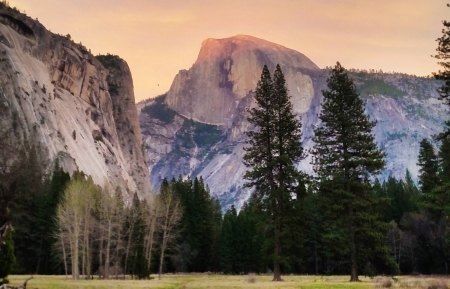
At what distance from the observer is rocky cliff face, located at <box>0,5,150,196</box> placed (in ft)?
351

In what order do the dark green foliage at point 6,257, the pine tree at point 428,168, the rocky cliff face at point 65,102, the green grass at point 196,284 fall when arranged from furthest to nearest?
the rocky cliff face at point 65,102
the pine tree at point 428,168
the green grass at point 196,284
the dark green foliage at point 6,257

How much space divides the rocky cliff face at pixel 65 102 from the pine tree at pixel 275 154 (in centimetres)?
7179

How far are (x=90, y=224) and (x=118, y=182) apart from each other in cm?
9177

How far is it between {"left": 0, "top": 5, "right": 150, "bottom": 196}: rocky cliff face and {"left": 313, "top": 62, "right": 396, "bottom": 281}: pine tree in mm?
76533

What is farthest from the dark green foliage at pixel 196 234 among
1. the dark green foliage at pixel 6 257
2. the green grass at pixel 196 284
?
Result: the dark green foliage at pixel 6 257

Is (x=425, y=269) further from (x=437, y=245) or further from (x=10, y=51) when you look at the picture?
(x=10, y=51)

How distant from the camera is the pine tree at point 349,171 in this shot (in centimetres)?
3294

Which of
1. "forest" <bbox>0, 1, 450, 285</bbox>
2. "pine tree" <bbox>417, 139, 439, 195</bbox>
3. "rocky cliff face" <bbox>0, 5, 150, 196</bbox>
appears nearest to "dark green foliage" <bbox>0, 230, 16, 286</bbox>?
"forest" <bbox>0, 1, 450, 285</bbox>

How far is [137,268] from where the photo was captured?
155ft

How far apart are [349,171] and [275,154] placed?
22.7ft

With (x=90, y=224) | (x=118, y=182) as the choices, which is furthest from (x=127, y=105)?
(x=90, y=224)

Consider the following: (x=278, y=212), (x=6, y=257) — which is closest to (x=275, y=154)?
(x=278, y=212)

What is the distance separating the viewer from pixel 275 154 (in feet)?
127

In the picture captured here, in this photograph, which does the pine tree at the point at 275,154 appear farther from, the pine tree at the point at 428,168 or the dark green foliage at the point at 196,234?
the dark green foliage at the point at 196,234
